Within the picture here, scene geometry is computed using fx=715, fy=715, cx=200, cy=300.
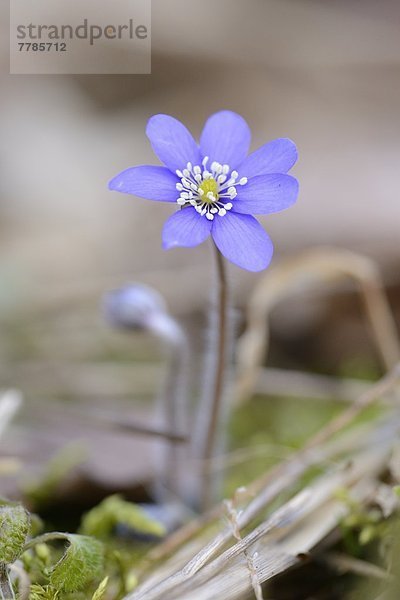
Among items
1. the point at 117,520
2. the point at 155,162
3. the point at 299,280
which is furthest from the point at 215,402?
the point at 155,162

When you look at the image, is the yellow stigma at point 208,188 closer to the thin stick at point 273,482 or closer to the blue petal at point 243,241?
the blue petal at point 243,241

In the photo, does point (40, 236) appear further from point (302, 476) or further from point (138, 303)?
point (302, 476)

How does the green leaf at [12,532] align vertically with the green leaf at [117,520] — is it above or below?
below

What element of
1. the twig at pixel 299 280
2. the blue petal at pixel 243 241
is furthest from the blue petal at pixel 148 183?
the twig at pixel 299 280

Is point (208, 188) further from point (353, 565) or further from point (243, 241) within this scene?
point (353, 565)

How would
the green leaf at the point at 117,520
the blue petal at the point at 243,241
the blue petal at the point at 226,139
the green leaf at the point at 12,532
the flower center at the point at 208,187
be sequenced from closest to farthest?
the green leaf at the point at 12,532 → the blue petal at the point at 243,241 → the flower center at the point at 208,187 → the blue petal at the point at 226,139 → the green leaf at the point at 117,520

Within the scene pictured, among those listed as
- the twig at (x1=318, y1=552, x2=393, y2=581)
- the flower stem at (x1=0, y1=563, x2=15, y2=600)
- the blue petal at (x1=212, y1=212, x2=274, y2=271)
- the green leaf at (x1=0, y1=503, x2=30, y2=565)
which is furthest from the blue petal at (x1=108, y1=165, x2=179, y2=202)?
the twig at (x1=318, y1=552, x2=393, y2=581)

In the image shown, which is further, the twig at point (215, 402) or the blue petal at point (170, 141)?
the twig at point (215, 402)

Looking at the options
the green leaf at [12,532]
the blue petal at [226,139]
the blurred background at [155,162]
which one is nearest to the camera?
the green leaf at [12,532]

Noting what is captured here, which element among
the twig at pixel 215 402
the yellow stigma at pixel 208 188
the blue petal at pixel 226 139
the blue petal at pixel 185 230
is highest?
the blue petal at pixel 226 139
